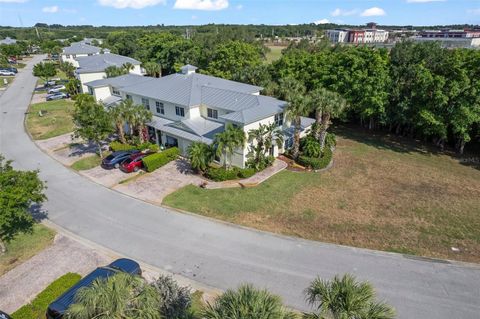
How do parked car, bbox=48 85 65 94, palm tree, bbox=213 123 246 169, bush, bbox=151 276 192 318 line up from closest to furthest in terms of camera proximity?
1. bush, bbox=151 276 192 318
2. palm tree, bbox=213 123 246 169
3. parked car, bbox=48 85 65 94

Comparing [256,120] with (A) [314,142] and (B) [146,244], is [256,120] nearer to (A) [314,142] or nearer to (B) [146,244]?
(A) [314,142]

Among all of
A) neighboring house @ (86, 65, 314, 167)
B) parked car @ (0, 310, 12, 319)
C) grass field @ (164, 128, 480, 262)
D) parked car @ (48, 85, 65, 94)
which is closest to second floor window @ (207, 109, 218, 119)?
neighboring house @ (86, 65, 314, 167)

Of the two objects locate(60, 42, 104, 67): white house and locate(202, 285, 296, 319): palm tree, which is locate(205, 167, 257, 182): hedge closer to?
locate(202, 285, 296, 319): palm tree

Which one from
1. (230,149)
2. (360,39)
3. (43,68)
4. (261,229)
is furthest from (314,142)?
(360,39)

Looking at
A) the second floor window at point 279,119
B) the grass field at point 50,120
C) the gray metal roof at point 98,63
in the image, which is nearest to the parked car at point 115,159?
the grass field at point 50,120

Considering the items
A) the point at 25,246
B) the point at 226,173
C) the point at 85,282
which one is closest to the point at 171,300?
the point at 85,282

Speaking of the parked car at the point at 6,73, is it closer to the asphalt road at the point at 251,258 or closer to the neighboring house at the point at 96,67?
the neighboring house at the point at 96,67
